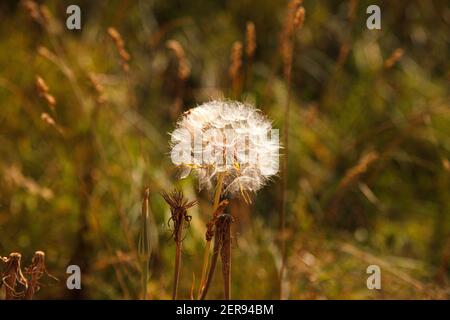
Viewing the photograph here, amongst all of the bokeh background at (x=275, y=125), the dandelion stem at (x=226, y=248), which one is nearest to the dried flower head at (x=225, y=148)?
the dandelion stem at (x=226, y=248)

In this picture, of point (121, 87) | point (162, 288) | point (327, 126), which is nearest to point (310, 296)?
point (162, 288)

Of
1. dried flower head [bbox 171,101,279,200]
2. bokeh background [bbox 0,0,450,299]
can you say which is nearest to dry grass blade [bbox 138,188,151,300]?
dried flower head [bbox 171,101,279,200]

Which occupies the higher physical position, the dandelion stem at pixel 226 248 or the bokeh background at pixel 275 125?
the bokeh background at pixel 275 125

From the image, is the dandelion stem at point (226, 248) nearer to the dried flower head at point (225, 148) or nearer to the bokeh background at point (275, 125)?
the dried flower head at point (225, 148)

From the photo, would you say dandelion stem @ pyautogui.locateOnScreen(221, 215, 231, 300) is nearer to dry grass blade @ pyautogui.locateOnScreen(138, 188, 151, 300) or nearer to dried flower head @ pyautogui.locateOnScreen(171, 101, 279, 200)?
dried flower head @ pyautogui.locateOnScreen(171, 101, 279, 200)

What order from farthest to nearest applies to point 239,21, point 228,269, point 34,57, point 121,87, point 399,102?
point 239,21 < point 399,102 < point 121,87 < point 34,57 < point 228,269

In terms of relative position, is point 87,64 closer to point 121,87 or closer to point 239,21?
point 121,87
